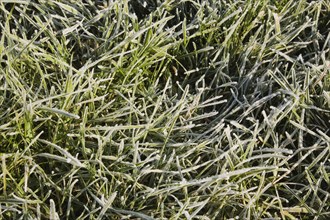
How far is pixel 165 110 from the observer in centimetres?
136

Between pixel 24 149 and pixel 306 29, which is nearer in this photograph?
pixel 24 149

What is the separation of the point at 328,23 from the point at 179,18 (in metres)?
0.43

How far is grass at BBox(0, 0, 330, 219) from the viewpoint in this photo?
3.99 ft

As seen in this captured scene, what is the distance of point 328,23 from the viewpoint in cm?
159

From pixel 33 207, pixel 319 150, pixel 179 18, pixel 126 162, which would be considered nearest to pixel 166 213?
pixel 126 162

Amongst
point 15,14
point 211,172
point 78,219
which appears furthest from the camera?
point 15,14

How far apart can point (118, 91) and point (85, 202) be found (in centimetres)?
28

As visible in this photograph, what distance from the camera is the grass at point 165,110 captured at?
121cm

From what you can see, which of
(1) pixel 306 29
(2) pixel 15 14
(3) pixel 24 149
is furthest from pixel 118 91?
(1) pixel 306 29

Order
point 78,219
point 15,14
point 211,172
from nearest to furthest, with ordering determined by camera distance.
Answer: point 78,219 < point 211,172 < point 15,14

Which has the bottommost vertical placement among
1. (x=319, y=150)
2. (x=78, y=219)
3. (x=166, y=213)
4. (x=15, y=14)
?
(x=319, y=150)

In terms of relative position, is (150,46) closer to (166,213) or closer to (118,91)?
(118,91)

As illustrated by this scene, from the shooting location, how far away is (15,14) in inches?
59.8

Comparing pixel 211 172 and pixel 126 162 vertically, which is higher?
pixel 126 162
